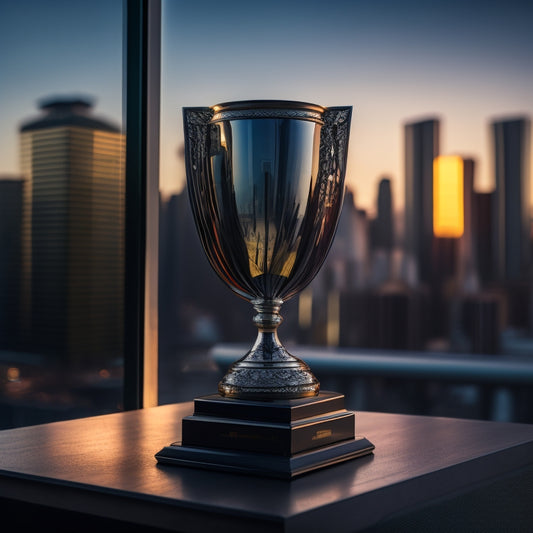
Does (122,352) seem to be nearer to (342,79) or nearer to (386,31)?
(342,79)

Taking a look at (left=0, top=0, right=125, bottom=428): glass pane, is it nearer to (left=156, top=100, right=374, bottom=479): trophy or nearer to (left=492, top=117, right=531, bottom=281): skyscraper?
(left=156, top=100, right=374, bottom=479): trophy

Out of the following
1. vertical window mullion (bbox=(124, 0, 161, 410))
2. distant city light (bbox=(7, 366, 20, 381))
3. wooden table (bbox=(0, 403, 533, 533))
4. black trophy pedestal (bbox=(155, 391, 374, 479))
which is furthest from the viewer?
distant city light (bbox=(7, 366, 20, 381))

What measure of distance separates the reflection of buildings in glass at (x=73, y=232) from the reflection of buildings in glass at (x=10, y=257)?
0.10ft

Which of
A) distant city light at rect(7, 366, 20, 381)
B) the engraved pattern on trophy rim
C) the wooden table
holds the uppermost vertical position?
the engraved pattern on trophy rim

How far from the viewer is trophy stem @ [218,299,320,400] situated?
94 cm

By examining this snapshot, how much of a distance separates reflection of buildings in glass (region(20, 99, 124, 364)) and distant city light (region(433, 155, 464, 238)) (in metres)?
1.75

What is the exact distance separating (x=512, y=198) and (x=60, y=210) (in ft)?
7.05

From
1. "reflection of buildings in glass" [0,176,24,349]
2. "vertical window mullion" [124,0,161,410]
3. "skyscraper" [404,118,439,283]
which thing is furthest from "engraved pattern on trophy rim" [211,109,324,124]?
"skyscraper" [404,118,439,283]

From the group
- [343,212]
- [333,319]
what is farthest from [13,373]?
[333,319]

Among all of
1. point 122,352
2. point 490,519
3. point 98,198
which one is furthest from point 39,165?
point 490,519

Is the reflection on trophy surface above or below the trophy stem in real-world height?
above

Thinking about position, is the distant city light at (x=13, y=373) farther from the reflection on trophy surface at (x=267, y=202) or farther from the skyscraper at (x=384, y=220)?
the skyscraper at (x=384, y=220)

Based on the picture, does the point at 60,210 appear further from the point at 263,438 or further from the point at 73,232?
the point at 263,438

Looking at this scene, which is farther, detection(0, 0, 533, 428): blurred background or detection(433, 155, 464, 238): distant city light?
detection(433, 155, 464, 238): distant city light
